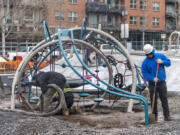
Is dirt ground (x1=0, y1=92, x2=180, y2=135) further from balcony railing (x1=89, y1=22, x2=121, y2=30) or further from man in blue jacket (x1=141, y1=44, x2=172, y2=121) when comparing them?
balcony railing (x1=89, y1=22, x2=121, y2=30)

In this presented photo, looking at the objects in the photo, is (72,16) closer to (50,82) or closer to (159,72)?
(50,82)

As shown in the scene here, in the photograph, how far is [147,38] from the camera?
5516 centimetres

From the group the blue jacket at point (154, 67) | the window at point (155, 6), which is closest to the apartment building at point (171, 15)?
the window at point (155, 6)

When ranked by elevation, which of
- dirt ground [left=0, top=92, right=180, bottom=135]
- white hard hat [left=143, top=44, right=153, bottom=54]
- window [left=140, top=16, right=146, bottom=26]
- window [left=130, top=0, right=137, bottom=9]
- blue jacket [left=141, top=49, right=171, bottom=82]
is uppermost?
window [left=130, top=0, right=137, bottom=9]

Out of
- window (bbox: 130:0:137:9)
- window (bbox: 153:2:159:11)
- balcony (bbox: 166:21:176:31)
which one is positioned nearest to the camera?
window (bbox: 130:0:137:9)

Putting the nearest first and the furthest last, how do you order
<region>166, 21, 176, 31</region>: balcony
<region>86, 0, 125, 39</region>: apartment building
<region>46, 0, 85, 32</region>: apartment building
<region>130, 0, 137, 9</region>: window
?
<region>46, 0, 85, 32</region>: apartment building < <region>86, 0, 125, 39</region>: apartment building < <region>130, 0, 137, 9</region>: window < <region>166, 21, 176, 31</region>: balcony

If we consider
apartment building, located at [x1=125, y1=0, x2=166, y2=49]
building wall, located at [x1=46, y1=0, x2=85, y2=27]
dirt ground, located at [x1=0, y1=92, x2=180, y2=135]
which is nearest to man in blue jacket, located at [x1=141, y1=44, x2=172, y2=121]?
dirt ground, located at [x1=0, y1=92, x2=180, y2=135]

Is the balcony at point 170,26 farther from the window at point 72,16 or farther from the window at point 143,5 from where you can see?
the window at point 72,16

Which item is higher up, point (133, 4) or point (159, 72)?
point (133, 4)

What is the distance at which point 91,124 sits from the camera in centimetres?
768

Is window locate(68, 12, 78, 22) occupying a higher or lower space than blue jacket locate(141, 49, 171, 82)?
higher

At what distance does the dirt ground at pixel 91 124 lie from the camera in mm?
6586

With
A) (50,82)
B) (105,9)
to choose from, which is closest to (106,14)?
(105,9)

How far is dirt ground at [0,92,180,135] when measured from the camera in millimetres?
6586
